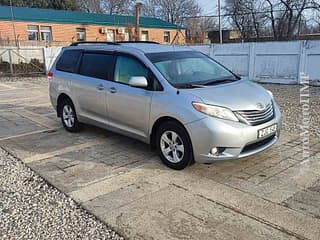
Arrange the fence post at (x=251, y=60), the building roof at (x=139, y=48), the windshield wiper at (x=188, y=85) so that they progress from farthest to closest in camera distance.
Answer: the fence post at (x=251, y=60)
the building roof at (x=139, y=48)
the windshield wiper at (x=188, y=85)

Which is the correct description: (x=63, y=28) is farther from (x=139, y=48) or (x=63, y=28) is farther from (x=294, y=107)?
(x=139, y=48)

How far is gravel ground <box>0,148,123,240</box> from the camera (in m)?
2.87

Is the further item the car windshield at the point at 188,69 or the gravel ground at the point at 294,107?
the gravel ground at the point at 294,107

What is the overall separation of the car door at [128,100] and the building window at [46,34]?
3099cm

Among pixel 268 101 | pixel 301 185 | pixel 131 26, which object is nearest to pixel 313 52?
pixel 268 101

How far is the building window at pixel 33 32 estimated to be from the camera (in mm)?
31969

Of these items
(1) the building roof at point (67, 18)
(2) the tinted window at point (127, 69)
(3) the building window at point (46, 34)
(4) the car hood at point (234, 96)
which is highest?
(1) the building roof at point (67, 18)

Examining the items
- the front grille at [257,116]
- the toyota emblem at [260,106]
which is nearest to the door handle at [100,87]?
the front grille at [257,116]

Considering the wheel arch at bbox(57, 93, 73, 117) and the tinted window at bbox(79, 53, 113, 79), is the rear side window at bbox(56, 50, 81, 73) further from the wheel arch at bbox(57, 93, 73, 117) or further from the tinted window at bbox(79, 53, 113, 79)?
the wheel arch at bbox(57, 93, 73, 117)

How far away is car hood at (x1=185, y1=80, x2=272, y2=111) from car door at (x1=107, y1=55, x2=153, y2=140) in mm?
741

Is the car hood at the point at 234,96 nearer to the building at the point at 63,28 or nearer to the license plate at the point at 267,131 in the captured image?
the license plate at the point at 267,131

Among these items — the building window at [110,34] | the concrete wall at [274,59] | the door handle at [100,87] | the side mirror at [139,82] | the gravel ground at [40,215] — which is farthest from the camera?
the building window at [110,34]

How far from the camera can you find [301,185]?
3.68 meters

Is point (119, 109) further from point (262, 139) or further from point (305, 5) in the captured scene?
point (305, 5)
